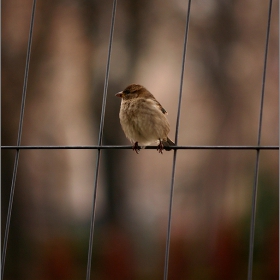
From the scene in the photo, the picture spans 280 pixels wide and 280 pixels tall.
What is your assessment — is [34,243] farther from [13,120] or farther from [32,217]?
[13,120]

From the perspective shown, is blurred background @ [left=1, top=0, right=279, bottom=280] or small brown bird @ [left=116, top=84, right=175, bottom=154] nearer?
small brown bird @ [left=116, top=84, right=175, bottom=154]

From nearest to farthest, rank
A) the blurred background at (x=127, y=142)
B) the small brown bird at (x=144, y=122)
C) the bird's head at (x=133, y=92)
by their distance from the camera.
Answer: the small brown bird at (x=144, y=122)
the bird's head at (x=133, y=92)
the blurred background at (x=127, y=142)

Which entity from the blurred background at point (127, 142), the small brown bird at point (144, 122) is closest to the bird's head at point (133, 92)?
the small brown bird at point (144, 122)

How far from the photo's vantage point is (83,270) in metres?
Result: 11.0

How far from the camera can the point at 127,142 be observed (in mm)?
11016

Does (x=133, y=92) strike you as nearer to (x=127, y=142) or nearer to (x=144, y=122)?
(x=144, y=122)

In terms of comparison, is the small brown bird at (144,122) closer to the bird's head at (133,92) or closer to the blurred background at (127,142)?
the bird's head at (133,92)

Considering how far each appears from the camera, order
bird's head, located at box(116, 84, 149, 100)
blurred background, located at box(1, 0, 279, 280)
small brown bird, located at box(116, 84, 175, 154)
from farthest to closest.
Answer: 1. blurred background, located at box(1, 0, 279, 280)
2. bird's head, located at box(116, 84, 149, 100)
3. small brown bird, located at box(116, 84, 175, 154)

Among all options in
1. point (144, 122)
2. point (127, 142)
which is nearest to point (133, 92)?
point (144, 122)

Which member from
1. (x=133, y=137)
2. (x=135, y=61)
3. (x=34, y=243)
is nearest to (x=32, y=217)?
(x=34, y=243)

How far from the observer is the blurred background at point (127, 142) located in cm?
1045

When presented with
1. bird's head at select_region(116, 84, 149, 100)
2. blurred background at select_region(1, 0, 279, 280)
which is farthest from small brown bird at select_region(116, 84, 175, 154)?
blurred background at select_region(1, 0, 279, 280)

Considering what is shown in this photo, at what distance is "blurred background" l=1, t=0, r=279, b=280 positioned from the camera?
34.3ft

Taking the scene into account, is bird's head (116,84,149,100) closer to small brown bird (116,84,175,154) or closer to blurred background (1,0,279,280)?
small brown bird (116,84,175,154)
